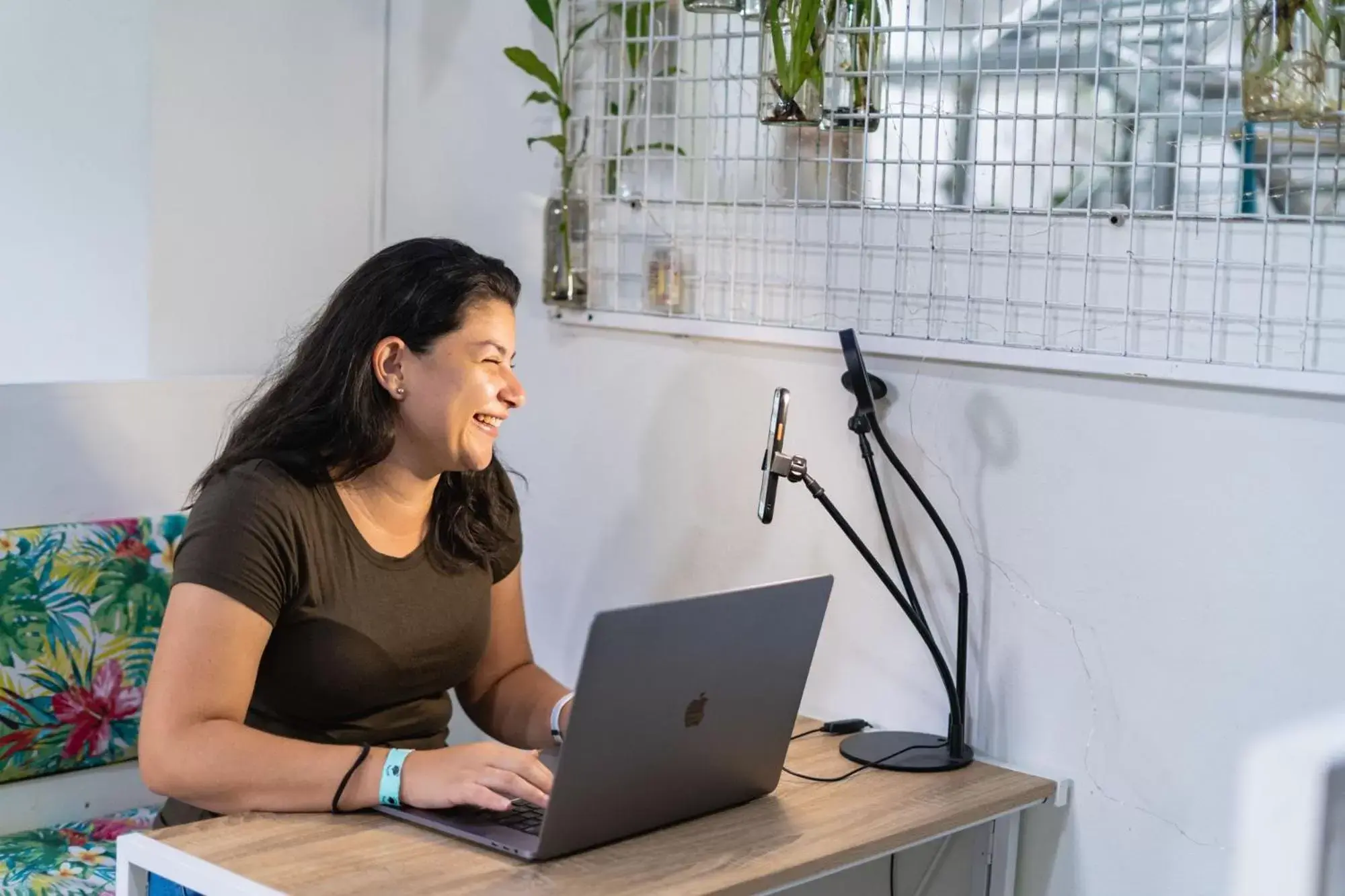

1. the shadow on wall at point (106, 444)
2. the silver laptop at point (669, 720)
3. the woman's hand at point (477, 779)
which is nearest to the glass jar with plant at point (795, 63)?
the silver laptop at point (669, 720)

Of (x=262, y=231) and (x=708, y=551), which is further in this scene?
(x=262, y=231)

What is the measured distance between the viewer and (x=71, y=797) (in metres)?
2.29

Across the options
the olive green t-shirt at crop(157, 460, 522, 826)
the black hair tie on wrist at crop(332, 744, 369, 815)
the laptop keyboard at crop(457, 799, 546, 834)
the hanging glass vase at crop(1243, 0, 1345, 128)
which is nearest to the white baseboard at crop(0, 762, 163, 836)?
the olive green t-shirt at crop(157, 460, 522, 826)

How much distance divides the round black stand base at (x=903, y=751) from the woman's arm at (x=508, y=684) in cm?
39

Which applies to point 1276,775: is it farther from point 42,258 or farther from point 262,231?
point 42,258

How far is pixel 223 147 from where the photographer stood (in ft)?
8.49

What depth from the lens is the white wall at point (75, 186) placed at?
2535mm

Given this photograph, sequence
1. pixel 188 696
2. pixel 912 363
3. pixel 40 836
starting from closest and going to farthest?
pixel 188 696, pixel 912 363, pixel 40 836

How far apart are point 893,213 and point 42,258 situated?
1493 millimetres

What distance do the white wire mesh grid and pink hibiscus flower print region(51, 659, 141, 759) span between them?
0.96 m

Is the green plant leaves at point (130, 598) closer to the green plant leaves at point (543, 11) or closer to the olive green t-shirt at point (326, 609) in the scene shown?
the olive green t-shirt at point (326, 609)

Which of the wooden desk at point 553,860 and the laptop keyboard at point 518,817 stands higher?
the laptop keyboard at point 518,817

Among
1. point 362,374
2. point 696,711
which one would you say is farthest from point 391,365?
point 696,711

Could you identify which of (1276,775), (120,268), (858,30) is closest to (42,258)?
(120,268)
